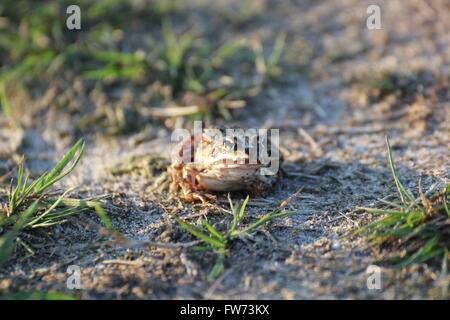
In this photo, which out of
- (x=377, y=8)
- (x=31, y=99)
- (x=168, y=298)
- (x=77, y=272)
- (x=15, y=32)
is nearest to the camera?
(x=168, y=298)

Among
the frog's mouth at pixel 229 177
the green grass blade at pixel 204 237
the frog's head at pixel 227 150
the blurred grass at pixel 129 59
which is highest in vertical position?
the blurred grass at pixel 129 59

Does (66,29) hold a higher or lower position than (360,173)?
higher

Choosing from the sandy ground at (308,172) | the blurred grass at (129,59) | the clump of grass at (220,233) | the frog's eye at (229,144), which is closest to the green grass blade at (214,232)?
the clump of grass at (220,233)

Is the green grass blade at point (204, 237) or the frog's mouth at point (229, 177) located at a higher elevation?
the frog's mouth at point (229, 177)

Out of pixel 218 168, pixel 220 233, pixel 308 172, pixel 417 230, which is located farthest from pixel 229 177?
pixel 417 230

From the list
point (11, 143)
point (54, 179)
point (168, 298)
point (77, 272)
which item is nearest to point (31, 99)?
point (11, 143)

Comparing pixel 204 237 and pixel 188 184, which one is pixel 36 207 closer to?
pixel 188 184

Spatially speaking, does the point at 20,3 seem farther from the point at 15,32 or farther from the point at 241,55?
the point at 241,55

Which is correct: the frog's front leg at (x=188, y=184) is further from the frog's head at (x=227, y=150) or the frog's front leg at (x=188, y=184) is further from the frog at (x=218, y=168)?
the frog's head at (x=227, y=150)
